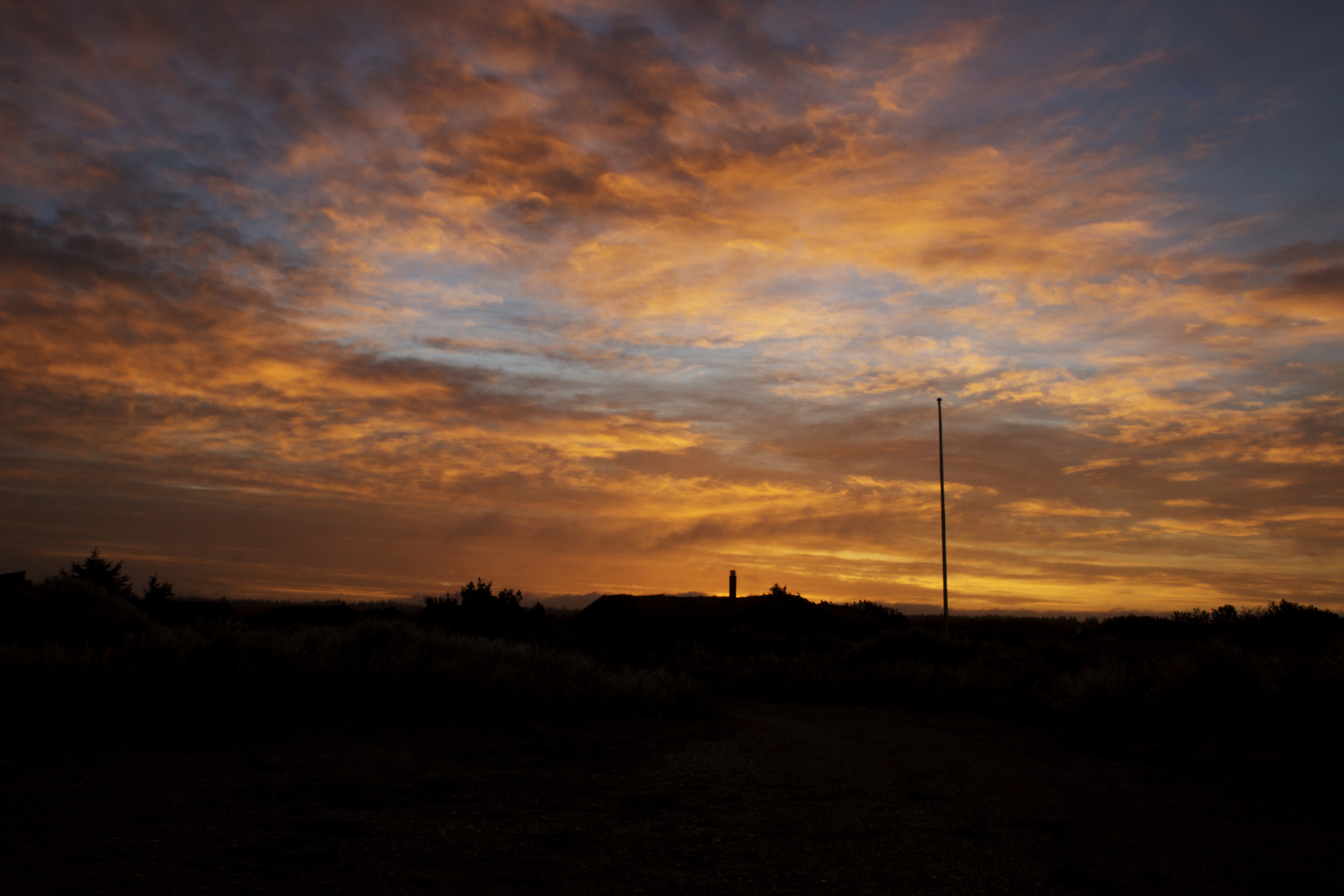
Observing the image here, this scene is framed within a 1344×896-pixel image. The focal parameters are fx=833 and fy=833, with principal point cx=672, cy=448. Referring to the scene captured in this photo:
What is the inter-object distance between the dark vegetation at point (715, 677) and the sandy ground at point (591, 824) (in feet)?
3.61

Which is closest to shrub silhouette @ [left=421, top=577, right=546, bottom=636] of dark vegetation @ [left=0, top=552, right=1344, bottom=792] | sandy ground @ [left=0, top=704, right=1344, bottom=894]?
dark vegetation @ [left=0, top=552, right=1344, bottom=792]

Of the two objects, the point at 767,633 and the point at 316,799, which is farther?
the point at 767,633

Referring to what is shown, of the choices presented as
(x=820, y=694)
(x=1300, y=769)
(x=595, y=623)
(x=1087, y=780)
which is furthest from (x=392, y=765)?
(x=595, y=623)

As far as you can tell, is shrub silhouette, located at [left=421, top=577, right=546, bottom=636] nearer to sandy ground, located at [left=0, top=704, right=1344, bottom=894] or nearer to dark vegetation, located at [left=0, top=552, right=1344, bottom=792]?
dark vegetation, located at [left=0, top=552, right=1344, bottom=792]

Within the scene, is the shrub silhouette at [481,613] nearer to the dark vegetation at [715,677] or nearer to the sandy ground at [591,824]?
the dark vegetation at [715,677]

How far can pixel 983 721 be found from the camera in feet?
49.7

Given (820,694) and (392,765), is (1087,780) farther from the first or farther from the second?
(820,694)

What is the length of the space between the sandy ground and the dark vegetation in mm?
1100

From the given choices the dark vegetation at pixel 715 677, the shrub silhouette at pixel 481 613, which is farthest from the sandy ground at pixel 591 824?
the shrub silhouette at pixel 481 613

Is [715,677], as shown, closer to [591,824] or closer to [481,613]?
[481,613]

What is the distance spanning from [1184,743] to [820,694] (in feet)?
37.7

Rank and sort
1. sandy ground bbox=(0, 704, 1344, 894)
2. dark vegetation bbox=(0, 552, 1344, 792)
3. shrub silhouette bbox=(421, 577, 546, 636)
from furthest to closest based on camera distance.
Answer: shrub silhouette bbox=(421, 577, 546, 636)
dark vegetation bbox=(0, 552, 1344, 792)
sandy ground bbox=(0, 704, 1344, 894)

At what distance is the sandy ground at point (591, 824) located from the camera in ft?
16.2

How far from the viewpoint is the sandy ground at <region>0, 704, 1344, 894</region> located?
4926 millimetres
